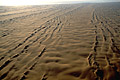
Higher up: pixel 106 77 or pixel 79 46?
pixel 79 46

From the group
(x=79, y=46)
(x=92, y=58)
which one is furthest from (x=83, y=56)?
(x=79, y=46)

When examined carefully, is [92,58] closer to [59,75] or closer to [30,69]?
[59,75]

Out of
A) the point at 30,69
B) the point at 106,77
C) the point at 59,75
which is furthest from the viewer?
the point at 30,69

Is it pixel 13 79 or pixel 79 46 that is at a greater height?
pixel 79 46

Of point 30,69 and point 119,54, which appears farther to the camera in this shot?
point 119,54

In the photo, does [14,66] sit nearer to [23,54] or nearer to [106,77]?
[23,54]

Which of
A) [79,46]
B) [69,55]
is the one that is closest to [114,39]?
[79,46]

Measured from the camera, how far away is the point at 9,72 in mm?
2516

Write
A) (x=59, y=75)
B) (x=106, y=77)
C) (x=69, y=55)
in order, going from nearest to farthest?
(x=106, y=77) < (x=59, y=75) < (x=69, y=55)

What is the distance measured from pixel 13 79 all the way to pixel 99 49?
9.68 feet

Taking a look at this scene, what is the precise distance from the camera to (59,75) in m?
2.37

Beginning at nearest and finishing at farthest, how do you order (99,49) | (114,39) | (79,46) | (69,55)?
(69,55) < (99,49) < (79,46) < (114,39)

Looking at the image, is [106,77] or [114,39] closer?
[106,77]

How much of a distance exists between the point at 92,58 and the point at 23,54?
2.41 meters
